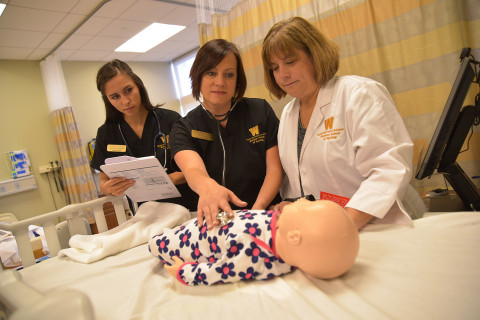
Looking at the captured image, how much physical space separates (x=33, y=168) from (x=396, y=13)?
5635 millimetres

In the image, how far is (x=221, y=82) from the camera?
53.8 inches

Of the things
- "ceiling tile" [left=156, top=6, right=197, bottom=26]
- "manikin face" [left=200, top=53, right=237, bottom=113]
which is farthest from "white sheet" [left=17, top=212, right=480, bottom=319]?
"ceiling tile" [left=156, top=6, right=197, bottom=26]

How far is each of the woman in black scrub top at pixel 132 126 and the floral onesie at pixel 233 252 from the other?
0.67m

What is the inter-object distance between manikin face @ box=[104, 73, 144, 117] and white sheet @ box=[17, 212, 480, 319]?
3.25 ft

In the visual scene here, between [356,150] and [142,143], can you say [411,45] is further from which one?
→ [142,143]

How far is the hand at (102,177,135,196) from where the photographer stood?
63.1 inches

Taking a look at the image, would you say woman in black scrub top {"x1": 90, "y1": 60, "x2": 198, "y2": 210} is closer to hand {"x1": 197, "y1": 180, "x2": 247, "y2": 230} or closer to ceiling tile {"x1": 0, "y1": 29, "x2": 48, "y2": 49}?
hand {"x1": 197, "y1": 180, "x2": 247, "y2": 230}

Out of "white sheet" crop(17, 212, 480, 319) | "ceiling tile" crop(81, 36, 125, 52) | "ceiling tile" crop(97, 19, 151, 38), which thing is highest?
"ceiling tile" crop(81, 36, 125, 52)

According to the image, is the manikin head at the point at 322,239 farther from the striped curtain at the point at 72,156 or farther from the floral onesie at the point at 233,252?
the striped curtain at the point at 72,156

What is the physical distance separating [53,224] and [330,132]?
1560 mm

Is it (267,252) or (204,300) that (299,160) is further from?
(204,300)

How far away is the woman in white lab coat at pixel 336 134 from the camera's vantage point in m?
1.00

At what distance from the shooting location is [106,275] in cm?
116

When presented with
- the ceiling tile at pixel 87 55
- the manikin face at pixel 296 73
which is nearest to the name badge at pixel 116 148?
the manikin face at pixel 296 73
